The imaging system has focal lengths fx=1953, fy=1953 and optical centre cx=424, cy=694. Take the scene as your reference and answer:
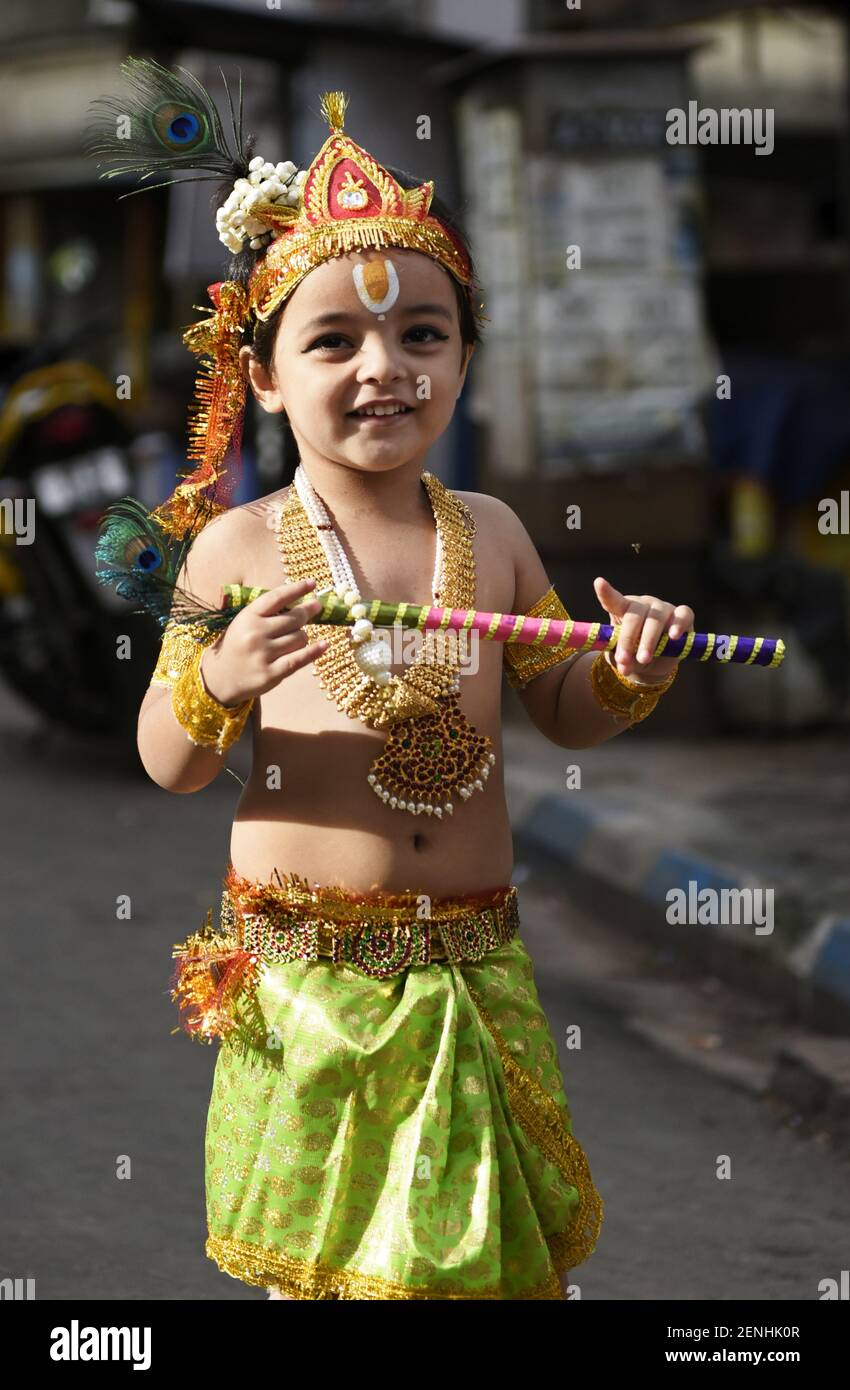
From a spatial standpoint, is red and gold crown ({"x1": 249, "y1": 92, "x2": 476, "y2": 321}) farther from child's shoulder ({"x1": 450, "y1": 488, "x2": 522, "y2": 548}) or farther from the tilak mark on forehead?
child's shoulder ({"x1": 450, "y1": 488, "x2": 522, "y2": 548})

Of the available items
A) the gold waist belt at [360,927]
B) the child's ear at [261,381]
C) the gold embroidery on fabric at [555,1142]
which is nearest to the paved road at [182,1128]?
the gold embroidery on fabric at [555,1142]

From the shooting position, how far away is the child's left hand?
7.82ft

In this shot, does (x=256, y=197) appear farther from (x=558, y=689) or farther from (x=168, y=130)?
(x=558, y=689)

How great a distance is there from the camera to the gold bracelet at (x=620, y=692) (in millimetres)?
2562

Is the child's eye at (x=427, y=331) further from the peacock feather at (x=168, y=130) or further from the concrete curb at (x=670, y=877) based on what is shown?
the concrete curb at (x=670, y=877)

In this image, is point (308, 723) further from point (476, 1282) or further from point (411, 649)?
point (476, 1282)

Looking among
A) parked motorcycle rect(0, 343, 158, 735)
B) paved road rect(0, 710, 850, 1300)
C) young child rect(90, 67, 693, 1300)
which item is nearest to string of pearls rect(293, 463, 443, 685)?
young child rect(90, 67, 693, 1300)

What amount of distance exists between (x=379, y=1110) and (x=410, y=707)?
0.52m

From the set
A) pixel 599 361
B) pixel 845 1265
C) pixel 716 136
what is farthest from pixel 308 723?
pixel 716 136

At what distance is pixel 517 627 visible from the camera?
236cm

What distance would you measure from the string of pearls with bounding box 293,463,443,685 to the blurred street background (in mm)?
657

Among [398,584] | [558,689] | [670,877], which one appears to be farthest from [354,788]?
[670,877]

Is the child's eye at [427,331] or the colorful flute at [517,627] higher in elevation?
the child's eye at [427,331]

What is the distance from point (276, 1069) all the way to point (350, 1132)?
0.13 m
